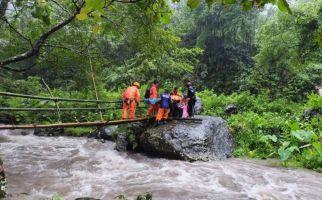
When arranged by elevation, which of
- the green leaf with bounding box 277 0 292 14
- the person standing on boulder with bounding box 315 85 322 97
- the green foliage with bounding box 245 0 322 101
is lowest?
the green leaf with bounding box 277 0 292 14

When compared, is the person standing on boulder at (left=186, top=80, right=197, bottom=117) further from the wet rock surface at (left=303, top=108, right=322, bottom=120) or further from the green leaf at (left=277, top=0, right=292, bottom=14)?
the green leaf at (left=277, top=0, right=292, bottom=14)

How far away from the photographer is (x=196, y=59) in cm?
2377

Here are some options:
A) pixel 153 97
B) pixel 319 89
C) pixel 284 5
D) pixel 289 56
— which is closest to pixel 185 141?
pixel 153 97

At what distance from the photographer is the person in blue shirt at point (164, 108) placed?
12102 millimetres

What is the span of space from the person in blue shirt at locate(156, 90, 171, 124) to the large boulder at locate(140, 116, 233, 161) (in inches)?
10.1

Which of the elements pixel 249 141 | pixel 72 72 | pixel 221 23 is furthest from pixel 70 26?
pixel 221 23

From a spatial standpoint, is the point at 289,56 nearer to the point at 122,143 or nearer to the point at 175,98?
the point at 175,98

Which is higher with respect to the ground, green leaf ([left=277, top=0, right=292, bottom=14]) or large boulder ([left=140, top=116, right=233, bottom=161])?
green leaf ([left=277, top=0, right=292, bottom=14])

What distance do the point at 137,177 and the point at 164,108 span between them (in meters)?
3.22

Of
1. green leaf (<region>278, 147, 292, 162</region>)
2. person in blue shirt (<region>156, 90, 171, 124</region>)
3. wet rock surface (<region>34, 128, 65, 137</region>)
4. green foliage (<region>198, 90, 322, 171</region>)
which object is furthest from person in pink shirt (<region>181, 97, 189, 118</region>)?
wet rock surface (<region>34, 128, 65, 137</region>)

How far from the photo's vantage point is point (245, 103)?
20484 millimetres

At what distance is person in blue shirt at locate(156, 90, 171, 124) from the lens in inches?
476

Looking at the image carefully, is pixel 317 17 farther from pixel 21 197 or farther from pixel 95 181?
pixel 21 197

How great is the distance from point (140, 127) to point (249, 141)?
413cm
